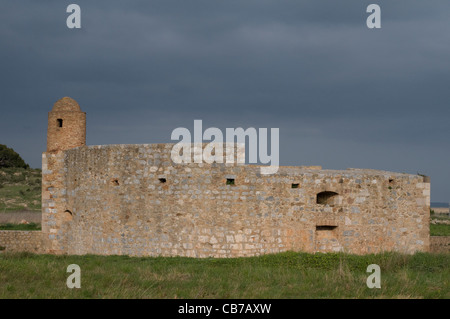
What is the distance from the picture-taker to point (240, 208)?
48.2 feet

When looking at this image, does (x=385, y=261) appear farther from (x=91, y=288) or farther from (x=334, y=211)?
(x=91, y=288)

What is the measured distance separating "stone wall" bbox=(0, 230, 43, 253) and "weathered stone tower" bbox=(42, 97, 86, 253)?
0.25 m

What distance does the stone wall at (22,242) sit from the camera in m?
18.0

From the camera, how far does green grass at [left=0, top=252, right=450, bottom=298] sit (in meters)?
9.69

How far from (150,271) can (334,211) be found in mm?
5727

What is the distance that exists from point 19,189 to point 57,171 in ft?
77.0

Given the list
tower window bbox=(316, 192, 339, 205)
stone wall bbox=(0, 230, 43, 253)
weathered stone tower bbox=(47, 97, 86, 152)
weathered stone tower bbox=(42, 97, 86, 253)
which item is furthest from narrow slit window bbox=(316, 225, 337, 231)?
stone wall bbox=(0, 230, 43, 253)

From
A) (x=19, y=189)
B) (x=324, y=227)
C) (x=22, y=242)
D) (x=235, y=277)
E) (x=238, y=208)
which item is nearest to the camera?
(x=235, y=277)

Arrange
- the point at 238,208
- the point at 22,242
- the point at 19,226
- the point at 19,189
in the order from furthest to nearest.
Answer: the point at 19,189
the point at 19,226
the point at 22,242
the point at 238,208

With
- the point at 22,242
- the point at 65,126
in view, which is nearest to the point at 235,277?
the point at 65,126

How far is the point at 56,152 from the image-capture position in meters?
18.1

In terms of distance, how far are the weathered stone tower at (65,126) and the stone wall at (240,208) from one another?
2307mm

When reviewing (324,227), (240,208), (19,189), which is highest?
(19,189)

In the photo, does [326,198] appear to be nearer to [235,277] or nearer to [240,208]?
[240,208]
